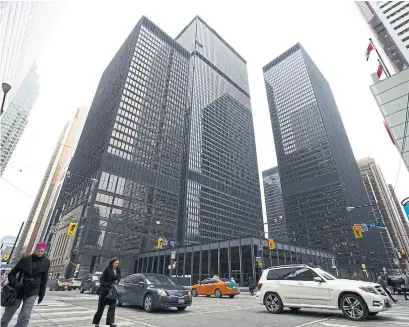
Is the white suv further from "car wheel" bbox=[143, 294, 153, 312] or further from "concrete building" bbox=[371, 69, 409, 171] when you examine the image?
"concrete building" bbox=[371, 69, 409, 171]

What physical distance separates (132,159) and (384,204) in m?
132

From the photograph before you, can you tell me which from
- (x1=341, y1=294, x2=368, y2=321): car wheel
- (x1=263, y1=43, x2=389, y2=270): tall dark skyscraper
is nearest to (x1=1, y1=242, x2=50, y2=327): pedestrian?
(x1=341, y1=294, x2=368, y2=321): car wheel

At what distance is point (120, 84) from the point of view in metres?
89.4

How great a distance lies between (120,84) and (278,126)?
108 meters

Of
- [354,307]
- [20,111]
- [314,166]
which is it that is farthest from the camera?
[314,166]

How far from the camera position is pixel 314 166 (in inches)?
5138

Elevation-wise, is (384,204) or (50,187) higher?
(50,187)

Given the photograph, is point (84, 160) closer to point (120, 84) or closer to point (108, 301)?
point (120, 84)

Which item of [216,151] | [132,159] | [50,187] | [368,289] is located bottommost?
[368,289]

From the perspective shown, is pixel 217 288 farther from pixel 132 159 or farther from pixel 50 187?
pixel 50 187

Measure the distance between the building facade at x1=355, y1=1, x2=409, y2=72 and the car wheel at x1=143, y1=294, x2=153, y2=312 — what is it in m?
48.6

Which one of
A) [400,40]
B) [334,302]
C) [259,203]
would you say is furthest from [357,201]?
[334,302]

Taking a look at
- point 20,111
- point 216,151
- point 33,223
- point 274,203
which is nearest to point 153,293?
point 20,111

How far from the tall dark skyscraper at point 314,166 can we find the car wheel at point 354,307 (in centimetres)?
11684
